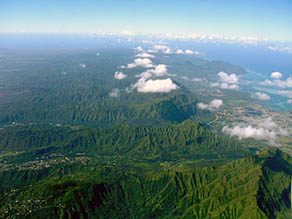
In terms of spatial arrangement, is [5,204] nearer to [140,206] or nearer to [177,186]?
[140,206]

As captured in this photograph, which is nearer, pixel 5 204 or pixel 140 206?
pixel 5 204

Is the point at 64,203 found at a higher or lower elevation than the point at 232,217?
higher

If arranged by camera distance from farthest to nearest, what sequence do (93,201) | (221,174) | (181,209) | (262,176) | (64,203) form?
(221,174) < (262,176) < (181,209) < (93,201) < (64,203)

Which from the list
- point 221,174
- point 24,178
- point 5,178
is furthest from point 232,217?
point 5,178

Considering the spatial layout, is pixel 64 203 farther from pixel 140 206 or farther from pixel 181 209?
pixel 181 209

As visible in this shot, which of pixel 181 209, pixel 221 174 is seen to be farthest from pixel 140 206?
pixel 221 174

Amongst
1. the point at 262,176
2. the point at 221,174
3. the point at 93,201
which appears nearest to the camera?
the point at 93,201
